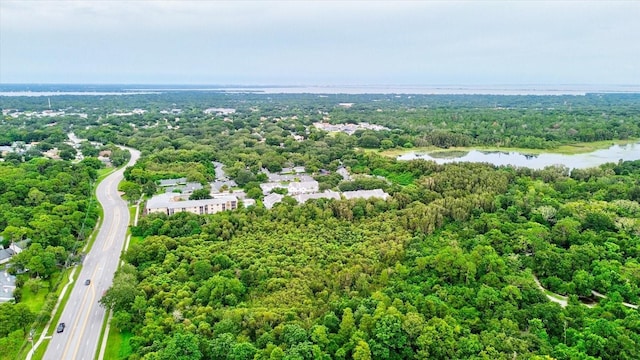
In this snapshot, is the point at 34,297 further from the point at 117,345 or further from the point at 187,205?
the point at 187,205

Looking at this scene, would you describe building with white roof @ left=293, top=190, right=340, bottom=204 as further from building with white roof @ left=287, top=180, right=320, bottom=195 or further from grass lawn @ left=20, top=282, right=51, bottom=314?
grass lawn @ left=20, top=282, right=51, bottom=314

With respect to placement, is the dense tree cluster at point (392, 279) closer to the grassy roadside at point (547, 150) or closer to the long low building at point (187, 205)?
the long low building at point (187, 205)

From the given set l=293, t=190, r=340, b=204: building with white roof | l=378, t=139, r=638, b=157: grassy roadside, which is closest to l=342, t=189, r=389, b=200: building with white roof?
l=293, t=190, r=340, b=204: building with white roof

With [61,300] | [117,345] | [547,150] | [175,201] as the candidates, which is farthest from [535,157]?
[61,300]

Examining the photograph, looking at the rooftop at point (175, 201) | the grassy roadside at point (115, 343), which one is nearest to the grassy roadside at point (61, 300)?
the grassy roadside at point (115, 343)

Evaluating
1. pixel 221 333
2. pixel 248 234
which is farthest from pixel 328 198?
pixel 221 333

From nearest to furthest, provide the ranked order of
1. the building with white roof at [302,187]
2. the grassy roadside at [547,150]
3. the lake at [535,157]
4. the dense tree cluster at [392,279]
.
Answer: the dense tree cluster at [392,279] < the building with white roof at [302,187] < the lake at [535,157] < the grassy roadside at [547,150]
